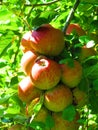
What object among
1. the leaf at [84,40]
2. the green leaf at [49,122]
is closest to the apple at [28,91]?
the green leaf at [49,122]

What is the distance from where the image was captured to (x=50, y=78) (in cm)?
144

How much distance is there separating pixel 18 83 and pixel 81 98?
0.26m

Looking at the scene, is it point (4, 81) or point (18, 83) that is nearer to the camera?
point (18, 83)

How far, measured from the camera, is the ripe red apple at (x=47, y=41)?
Result: 150 centimetres

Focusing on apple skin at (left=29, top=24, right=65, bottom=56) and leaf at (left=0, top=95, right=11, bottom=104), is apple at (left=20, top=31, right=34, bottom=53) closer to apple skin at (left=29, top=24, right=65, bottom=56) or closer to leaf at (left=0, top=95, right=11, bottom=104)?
apple skin at (left=29, top=24, right=65, bottom=56)

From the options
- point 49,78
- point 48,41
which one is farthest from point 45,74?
point 48,41

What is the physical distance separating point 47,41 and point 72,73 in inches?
6.0

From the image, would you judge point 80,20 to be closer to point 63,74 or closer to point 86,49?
point 86,49

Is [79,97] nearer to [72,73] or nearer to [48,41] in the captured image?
[72,73]

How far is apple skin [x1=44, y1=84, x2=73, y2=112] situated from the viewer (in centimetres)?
146

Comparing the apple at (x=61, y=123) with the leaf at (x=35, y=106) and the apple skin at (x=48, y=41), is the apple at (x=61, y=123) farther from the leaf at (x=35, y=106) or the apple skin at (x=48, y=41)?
the apple skin at (x=48, y=41)

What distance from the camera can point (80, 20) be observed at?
2.03 metres

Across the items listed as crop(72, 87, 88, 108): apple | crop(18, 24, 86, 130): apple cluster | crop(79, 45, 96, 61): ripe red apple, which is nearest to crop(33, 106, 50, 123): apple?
crop(18, 24, 86, 130): apple cluster

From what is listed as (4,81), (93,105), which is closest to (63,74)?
(93,105)
